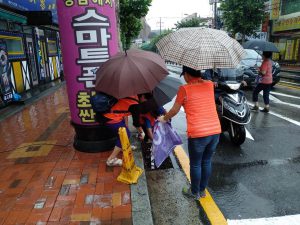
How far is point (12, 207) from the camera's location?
11.3ft

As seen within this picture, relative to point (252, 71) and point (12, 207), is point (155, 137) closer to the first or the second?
point (12, 207)

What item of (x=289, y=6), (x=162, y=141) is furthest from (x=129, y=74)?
(x=289, y=6)

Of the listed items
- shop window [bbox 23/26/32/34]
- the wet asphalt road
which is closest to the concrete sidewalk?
the wet asphalt road

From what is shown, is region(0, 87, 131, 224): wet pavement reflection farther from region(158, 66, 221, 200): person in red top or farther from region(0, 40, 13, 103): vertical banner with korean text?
region(0, 40, 13, 103): vertical banner with korean text

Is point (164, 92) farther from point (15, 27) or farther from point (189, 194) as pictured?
point (15, 27)

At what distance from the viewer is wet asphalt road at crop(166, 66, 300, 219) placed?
3.53m

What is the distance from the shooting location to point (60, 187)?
3869mm

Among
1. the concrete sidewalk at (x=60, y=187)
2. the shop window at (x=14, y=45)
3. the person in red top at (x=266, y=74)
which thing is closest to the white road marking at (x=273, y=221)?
the concrete sidewalk at (x=60, y=187)

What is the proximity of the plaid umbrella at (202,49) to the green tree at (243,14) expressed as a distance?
2446cm

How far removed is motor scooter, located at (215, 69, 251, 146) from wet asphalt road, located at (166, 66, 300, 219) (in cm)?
29

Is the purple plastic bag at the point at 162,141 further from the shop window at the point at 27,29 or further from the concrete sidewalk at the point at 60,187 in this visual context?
the shop window at the point at 27,29

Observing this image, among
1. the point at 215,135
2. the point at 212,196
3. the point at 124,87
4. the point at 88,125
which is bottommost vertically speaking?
the point at 212,196

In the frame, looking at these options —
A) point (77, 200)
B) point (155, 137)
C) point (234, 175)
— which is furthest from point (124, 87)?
point (234, 175)

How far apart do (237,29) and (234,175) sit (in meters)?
24.9
